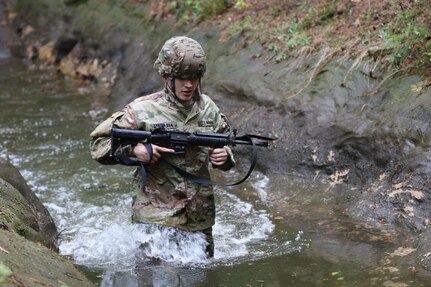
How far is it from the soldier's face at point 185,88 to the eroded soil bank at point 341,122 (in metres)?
2.37

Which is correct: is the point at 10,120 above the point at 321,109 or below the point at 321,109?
below

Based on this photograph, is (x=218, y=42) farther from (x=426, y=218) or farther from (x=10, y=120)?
(x=426, y=218)

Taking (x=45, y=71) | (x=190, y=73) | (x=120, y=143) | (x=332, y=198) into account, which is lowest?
(x=45, y=71)

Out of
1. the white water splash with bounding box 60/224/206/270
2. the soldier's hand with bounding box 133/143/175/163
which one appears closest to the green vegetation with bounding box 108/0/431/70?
the white water splash with bounding box 60/224/206/270

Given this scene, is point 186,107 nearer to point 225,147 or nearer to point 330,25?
point 225,147

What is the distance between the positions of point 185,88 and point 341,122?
3.40 metres

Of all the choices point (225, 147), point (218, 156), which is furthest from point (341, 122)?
A: point (218, 156)

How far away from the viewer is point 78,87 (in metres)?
15.5

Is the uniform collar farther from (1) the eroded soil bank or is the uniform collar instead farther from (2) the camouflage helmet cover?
(1) the eroded soil bank

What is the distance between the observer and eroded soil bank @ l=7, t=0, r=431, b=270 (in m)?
7.27

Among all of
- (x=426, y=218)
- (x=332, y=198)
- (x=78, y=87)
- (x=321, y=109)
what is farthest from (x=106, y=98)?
(x=426, y=218)

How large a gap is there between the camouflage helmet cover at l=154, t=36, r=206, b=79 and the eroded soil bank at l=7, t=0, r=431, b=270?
2.46 meters

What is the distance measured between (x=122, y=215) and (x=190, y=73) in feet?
10.7

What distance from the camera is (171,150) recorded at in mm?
5617
